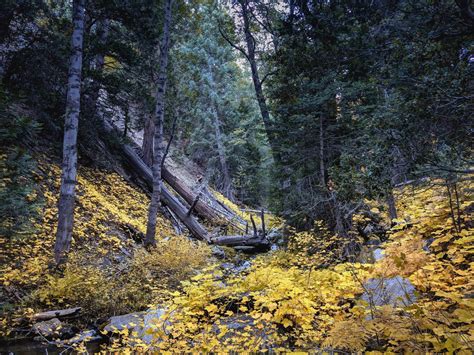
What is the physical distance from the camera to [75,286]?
6137mm

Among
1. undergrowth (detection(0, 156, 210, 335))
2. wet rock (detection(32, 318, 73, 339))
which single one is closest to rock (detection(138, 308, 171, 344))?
undergrowth (detection(0, 156, 210, 335))

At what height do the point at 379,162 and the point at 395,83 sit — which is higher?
the point at 395,83

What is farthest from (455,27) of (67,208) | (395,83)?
(67,208)

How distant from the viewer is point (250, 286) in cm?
452

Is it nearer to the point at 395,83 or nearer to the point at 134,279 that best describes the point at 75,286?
the point at 134,279

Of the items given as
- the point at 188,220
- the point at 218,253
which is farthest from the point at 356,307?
the point at 188,220

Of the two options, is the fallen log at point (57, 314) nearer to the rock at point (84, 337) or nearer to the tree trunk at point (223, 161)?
the rock at point (84, 337)

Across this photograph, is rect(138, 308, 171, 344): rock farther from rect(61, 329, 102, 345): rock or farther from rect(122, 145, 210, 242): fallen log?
rect(122, 145, 210, 242): fallen log

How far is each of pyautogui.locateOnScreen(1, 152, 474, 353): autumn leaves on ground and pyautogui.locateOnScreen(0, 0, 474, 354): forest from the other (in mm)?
38

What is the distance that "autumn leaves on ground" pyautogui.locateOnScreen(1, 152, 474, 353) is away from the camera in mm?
2932

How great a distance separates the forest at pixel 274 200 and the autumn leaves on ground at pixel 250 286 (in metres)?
0.04

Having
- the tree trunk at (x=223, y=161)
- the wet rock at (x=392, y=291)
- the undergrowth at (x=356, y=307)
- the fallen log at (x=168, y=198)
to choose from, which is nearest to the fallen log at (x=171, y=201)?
the fallen log at (x=168, y=198)

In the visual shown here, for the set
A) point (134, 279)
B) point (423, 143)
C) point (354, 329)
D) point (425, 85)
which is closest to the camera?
point (354, 329)

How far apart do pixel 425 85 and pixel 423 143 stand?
0.76 metres
